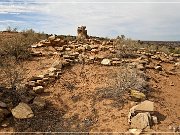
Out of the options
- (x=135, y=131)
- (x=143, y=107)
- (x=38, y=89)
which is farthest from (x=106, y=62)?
(x=135, y=131)

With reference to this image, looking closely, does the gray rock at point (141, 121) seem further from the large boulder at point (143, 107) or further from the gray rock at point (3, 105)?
the gray rock at point (3, 105)

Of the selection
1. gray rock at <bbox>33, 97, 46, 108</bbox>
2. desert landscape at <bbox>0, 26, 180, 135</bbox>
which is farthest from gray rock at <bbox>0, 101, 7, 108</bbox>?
gray rock at <bbox>33, 97, 46, 108</bbox>

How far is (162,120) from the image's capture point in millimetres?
7387

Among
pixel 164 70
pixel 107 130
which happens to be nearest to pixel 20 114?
pixel 107 130

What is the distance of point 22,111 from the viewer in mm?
7480

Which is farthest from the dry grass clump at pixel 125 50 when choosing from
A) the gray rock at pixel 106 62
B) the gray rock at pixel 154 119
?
the gray rock at pixel 154 119

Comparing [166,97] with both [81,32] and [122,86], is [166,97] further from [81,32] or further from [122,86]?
[81,32]

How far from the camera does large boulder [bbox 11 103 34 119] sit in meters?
7.38

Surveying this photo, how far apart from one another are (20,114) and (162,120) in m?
Result: 3.27

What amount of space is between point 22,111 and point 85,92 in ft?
6.65

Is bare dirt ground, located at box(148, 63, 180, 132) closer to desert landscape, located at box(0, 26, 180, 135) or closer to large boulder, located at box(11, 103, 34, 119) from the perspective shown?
desert landscape, located at box(0, 26, 180, 135)

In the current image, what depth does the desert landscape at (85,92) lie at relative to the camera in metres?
7.30

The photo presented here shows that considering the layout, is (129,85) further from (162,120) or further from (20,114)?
(20,114)

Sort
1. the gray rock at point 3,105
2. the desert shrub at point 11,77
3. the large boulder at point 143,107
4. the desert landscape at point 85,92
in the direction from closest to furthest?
1. the desert landscape at point 85,92
2. the large boulder at point 143,107
3. the gray rock at point 3,105
4. the desert shrub at point 11,77
